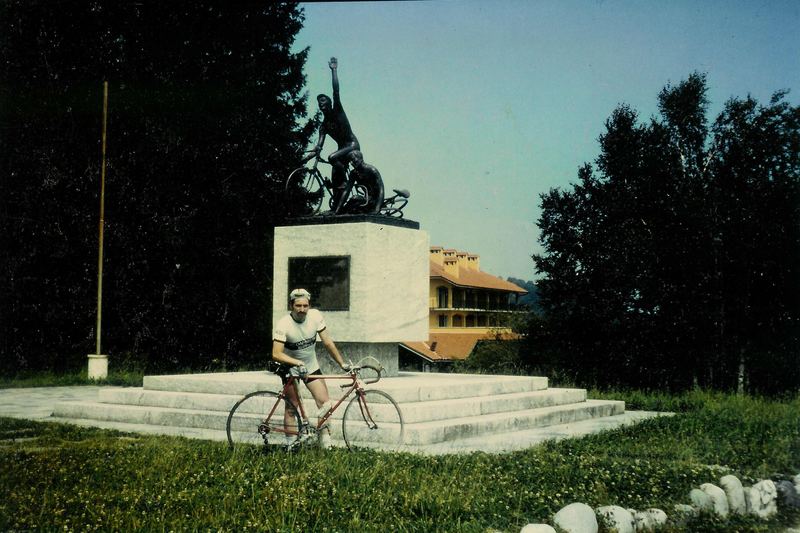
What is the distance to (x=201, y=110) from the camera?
1081 inches

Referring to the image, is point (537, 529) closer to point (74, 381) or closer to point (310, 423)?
point (310, 423)

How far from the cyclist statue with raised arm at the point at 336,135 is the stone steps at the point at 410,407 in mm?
3279

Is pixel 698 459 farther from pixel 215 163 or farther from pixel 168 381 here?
pixel 215 163

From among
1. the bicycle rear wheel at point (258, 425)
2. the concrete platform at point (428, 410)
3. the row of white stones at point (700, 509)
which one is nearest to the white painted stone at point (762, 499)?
the row of white stones at point (700, 509)

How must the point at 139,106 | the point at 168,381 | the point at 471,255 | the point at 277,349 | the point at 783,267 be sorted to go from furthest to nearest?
the point at 471,255
the point at 139,106
the point at 783,267
the point at 168,381
the point at 277,349

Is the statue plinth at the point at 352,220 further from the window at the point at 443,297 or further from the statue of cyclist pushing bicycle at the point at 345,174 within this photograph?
the window at the point at 443,297

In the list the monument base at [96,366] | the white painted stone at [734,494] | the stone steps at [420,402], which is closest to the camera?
the white painted stone at [734,494]

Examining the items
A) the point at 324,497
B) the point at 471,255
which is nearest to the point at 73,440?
the point at 324,497

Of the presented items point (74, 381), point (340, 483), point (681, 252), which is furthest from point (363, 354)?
point (681, 252)

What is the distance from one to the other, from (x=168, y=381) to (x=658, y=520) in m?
8.53

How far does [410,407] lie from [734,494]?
4.33 meters

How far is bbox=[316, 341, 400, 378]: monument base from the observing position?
43.8 ft

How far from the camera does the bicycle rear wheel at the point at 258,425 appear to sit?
27.7 ft

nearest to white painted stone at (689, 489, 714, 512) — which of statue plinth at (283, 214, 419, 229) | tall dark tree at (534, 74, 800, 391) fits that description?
statue plinth at (283, 214, 419, 229)
